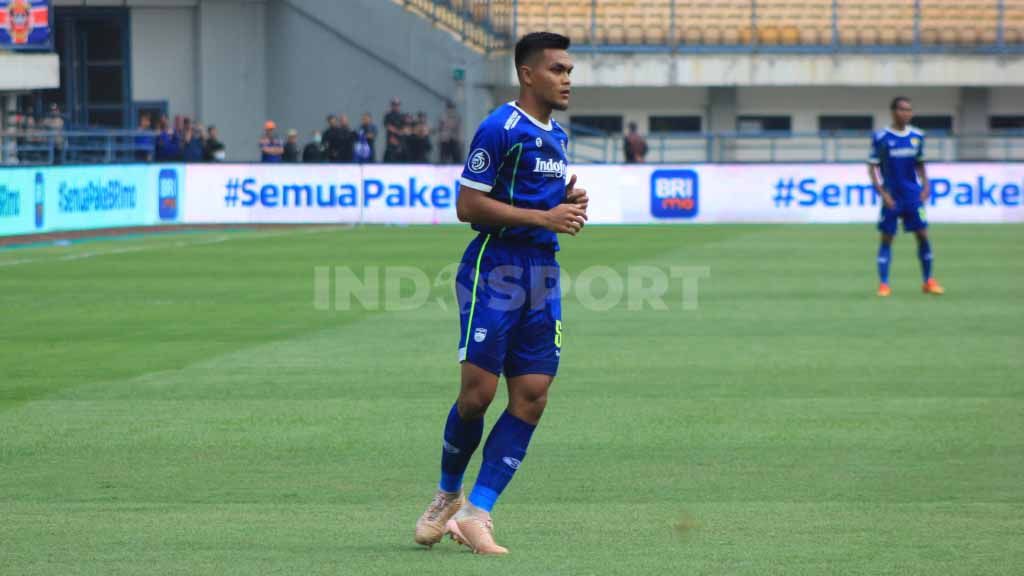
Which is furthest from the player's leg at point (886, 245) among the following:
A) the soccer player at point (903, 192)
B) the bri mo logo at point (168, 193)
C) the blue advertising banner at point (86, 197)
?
the bri mo logo at point (168, 193)

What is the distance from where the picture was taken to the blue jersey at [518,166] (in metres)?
7.00

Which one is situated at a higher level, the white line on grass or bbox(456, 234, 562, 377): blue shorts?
bbox(456, 234, 562, 377): blue shorts

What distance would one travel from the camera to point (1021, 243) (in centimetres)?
2820

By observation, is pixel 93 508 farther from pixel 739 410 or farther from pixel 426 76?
pixel 426 76

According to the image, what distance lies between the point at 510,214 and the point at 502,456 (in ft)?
3.48

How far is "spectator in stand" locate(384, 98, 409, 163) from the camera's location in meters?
37.2

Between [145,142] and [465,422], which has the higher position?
[145,142]

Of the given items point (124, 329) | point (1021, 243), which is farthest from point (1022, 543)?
point (1021, 243)

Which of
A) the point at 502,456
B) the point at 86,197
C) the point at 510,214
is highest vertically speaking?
the point at 510,214

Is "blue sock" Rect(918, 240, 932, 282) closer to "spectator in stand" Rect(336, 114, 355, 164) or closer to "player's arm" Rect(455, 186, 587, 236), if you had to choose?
"player's arm" Rect(455, 186, 587, 236)

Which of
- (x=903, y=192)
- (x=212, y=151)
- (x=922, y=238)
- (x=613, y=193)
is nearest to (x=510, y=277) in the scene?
(x=922, y=238)

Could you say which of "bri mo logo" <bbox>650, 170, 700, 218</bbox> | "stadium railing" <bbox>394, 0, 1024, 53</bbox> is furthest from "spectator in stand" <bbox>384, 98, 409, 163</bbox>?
→ "stadium railing" <bbox>394, 0, 1024, 53</bbox>

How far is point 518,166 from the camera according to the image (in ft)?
23.3

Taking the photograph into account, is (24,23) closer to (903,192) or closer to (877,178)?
(877,178)
